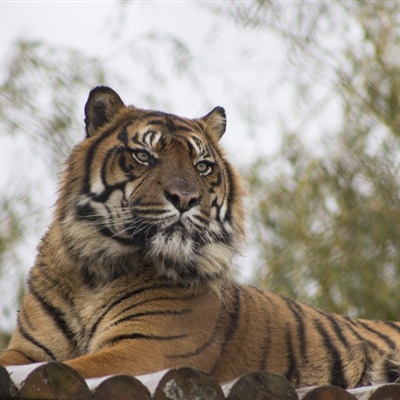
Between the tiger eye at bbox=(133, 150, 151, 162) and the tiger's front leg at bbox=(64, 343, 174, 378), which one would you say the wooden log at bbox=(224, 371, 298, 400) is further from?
the tiger eye at bbox=(133, 150, 151, 162)

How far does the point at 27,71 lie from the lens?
22.5 ft

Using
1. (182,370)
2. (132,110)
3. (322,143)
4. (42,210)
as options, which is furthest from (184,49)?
(182,370)

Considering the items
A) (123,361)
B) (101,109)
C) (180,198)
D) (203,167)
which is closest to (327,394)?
(123,361)

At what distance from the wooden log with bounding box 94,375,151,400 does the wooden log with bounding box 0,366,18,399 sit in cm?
17

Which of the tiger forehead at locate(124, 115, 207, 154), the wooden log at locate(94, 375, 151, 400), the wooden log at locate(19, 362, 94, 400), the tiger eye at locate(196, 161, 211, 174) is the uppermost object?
the tiger forehead at locate(124, 115, 207, 154)

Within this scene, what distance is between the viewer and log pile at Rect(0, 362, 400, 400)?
2.01 metres

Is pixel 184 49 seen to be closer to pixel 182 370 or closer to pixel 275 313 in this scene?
pixel 275 313

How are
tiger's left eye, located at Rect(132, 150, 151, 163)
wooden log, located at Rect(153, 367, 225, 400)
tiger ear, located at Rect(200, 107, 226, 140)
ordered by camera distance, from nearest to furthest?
1. wooden log, located at Rect(153, 367, 225, 400)
2. tiger's left eye, located at Rect(132, 150, 151, 163)
3. tiger ear, located at Rect(200, 107, 226, 140)

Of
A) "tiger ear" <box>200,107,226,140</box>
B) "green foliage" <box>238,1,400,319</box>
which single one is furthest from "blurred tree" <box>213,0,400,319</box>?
"tiger ear" <box>200,107,226,140</box>

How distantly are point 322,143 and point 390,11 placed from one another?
115cm

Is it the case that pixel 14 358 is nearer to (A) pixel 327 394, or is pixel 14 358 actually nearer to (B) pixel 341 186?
(A) pixel 327 394

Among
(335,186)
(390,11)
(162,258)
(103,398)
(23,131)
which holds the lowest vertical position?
(103,398)

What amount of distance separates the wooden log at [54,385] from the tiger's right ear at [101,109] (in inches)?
63.3

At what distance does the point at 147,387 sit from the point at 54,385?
0.70 feet
